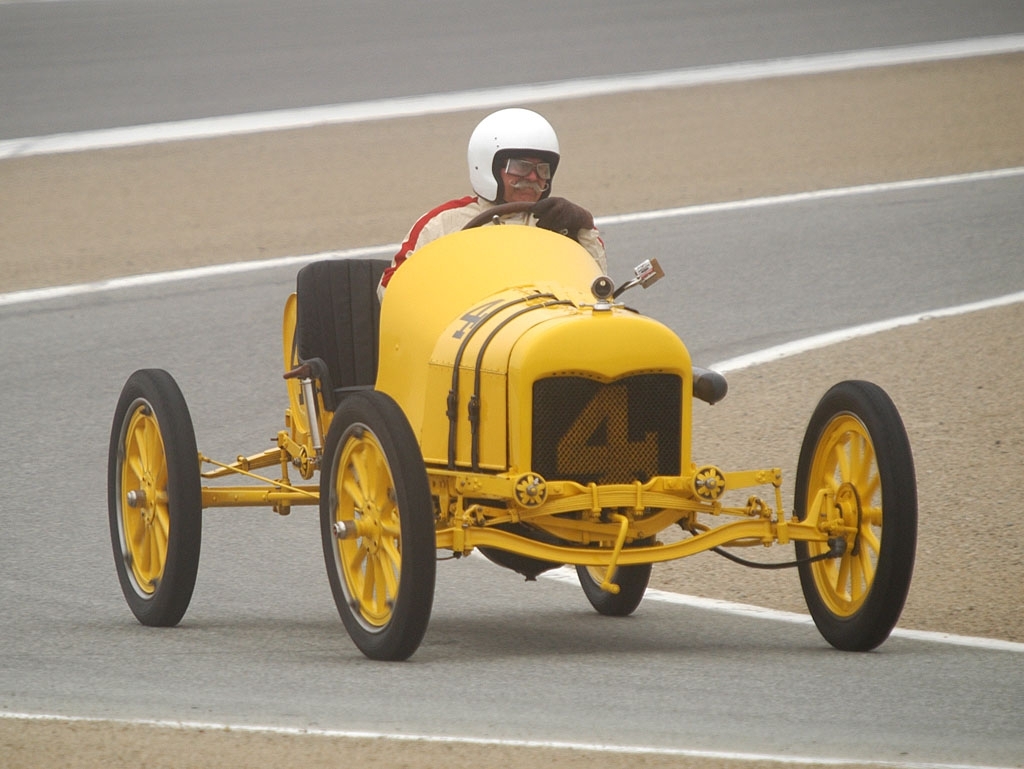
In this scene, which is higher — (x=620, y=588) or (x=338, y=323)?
(x=338, y=323)

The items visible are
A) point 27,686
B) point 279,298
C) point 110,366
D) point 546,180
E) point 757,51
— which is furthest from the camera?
point 757,51

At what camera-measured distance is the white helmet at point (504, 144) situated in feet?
23.6

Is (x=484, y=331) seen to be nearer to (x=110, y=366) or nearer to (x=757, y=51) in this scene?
(x=110, y=366)

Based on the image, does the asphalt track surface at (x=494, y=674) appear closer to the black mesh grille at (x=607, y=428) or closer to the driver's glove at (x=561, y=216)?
the black mesh grille at (x=607, y=428)

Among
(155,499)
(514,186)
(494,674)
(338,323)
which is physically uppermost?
(514,186)

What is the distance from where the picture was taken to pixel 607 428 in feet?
20.3

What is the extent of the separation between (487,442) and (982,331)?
655cm

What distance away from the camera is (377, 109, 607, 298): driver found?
7.19m

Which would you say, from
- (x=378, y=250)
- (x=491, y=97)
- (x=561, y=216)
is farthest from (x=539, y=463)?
(x=491, y=97)

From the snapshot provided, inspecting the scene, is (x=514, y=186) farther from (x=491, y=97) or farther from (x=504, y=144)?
(x=491, y=97)

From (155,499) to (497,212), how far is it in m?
1.73

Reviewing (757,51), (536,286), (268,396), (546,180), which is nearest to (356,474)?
(536,286)

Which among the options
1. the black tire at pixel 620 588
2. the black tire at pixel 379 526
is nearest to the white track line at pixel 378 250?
the black tire at pixel 620 588

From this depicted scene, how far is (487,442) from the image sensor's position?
20.3 feet
